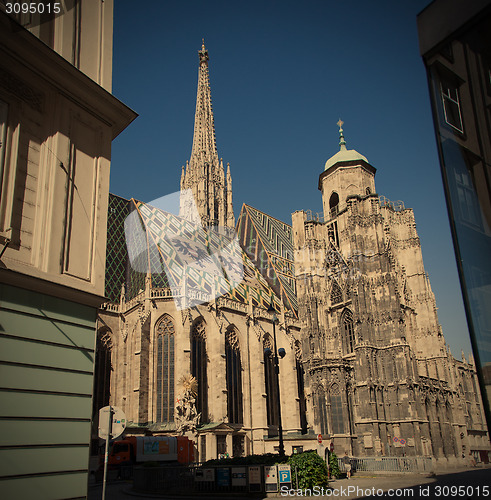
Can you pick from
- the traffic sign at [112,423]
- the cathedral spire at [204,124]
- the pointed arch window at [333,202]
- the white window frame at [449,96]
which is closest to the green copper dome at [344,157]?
the pointed arch window at [333,202]

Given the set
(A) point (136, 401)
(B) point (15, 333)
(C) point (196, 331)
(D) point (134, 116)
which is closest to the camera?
(B) point (15, 333)

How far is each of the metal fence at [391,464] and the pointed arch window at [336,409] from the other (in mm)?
4574

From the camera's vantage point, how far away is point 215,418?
3256 centimetres

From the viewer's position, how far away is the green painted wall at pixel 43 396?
6.28 metres

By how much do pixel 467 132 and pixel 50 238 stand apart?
6653 mm

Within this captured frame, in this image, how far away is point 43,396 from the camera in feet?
22.3

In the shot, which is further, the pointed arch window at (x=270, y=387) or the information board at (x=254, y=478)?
the pointed arch window at (x=270, y=387)

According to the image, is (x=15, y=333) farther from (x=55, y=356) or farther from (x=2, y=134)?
(x=2, y=134)

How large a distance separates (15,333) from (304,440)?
2513 centimetres

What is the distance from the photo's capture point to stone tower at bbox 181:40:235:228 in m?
50.0

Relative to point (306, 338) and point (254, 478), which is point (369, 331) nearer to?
point (306, 338)

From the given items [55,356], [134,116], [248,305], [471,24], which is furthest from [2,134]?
[248,305]

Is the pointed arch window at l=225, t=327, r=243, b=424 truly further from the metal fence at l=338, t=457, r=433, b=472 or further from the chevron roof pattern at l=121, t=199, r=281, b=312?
the metal fence at l=338, t=457, r=433, b=472

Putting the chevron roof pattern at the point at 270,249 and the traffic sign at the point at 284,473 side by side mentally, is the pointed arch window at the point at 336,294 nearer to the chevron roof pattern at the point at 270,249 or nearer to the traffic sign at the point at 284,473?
the chevron roof pattern at the point at 270,249
